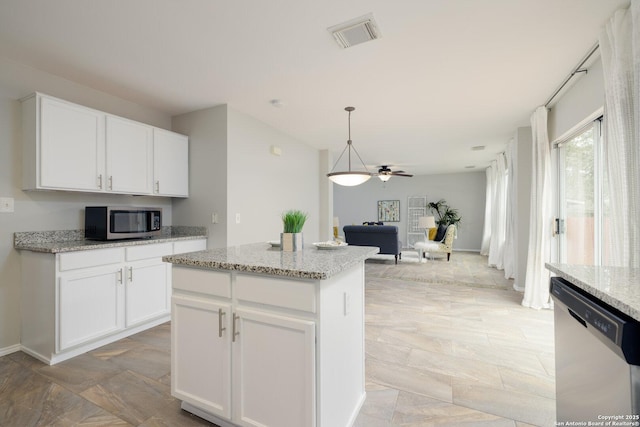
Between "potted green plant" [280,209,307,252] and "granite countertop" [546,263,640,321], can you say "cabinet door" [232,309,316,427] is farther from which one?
"granite countertop" [546,263,640,321]

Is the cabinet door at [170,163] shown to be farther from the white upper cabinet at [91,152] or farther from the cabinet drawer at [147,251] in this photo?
the cabinet drawer at [147,251]

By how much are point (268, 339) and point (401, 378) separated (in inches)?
47.9

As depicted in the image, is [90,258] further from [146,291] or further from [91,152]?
[91,152]

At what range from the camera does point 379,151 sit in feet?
19.9

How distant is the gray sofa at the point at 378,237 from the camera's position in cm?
656

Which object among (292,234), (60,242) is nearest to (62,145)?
(60,242)

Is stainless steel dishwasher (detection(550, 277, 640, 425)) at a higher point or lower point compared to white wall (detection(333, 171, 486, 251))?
lower

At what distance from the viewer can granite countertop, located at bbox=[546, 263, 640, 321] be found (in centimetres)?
86

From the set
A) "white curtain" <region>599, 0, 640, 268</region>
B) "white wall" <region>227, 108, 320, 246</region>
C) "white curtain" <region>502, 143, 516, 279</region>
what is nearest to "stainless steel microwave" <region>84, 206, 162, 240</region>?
"white wall" <region>227, 108, 320, 246</region>

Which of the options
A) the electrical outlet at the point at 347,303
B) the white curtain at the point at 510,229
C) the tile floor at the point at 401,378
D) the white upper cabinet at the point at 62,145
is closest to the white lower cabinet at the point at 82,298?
the tile floor at the point at 401,378

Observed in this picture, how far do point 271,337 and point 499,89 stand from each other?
331 centimetres

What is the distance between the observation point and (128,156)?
2979 millimetres

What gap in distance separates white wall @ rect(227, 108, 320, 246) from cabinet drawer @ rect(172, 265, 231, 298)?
1770 mm

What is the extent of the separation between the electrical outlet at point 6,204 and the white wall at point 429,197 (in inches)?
354
